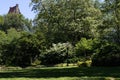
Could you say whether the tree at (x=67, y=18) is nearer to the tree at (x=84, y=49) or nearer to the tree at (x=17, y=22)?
the tree at (x=84, y=49)

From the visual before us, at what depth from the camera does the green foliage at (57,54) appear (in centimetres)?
4731

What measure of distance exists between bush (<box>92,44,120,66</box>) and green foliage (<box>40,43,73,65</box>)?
9618 millimetres

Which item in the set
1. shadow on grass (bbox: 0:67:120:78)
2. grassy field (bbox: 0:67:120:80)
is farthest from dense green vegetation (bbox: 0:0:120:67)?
grassy field (bbox: 0:67:120:80)

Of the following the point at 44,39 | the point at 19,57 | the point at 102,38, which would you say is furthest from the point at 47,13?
the point at 102,38

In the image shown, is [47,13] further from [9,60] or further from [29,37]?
[9,60]

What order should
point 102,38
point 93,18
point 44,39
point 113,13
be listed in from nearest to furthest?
point 113,13 → point 102,38 → point 93,18 → point 44,39

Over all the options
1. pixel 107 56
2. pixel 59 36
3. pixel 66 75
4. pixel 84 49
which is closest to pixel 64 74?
pixel 66 75

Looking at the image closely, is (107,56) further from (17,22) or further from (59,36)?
(17,22)

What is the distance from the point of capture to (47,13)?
50000mm

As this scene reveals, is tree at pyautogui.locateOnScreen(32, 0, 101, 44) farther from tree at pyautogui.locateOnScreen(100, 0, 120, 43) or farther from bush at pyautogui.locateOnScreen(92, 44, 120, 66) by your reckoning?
bush at pyautogui.locateOnScreen(92, 44, 120, 66)

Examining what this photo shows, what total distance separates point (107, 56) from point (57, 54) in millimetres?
15043

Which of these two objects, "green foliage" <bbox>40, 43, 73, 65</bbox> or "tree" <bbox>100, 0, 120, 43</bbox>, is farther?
"green foliage" <bbox>40, 43, 73, 65</bbox>

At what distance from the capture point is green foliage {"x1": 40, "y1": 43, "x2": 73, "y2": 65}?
155 ft

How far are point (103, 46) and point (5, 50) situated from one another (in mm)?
23104
